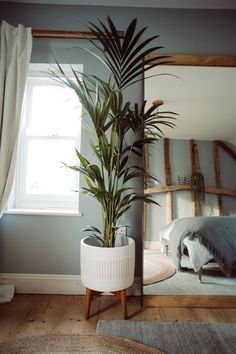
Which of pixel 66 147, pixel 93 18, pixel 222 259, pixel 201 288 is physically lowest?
pixel 201 288

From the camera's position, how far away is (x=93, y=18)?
6.73ft

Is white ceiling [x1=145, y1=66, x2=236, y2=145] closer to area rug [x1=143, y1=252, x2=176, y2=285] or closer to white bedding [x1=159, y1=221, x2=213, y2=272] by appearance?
white bedding [x1=159, y1=221, x2=213, y2=272]

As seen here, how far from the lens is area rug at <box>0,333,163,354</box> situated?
A: 1348 mm

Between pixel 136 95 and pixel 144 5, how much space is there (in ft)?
2.52

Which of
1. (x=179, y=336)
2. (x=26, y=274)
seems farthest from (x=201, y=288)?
(x=26, y=274)

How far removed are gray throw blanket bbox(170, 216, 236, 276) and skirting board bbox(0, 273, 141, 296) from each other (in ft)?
2.83

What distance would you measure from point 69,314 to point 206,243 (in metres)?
1.16

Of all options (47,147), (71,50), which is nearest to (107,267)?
(47,147)

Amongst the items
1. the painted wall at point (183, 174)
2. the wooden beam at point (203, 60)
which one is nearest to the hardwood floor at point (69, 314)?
the painted wall at point (183, 174)

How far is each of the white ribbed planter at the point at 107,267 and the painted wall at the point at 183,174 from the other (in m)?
Result: 0.40

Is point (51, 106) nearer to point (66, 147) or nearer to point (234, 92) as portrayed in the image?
point (66, 147)

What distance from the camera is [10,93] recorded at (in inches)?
74.2

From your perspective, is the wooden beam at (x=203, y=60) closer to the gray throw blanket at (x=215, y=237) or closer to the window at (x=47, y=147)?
the window at (x=47, y=147)

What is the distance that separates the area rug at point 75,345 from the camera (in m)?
1.35
